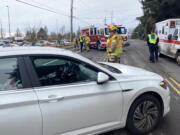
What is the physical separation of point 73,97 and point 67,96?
0.09 meters

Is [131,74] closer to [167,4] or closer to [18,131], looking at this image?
[18,131]

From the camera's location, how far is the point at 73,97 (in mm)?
2486

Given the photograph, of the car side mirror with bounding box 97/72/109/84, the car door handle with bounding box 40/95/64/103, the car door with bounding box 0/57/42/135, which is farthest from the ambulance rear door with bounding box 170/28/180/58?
the car door with bounding box 0/57/42/135

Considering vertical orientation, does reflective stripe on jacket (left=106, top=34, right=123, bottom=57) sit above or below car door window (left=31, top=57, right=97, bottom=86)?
above

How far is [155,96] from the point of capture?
3.22m

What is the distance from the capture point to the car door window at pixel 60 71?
2467 millimetres

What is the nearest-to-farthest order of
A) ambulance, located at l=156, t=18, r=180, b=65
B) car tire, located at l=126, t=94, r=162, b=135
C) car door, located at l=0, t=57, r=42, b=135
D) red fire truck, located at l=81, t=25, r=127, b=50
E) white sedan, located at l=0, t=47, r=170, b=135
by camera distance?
car door, located at l=0, t=57, r=42, b=135 → white sedan, located at l=0, t=47, r=170, b=135 → car tire, located at l=126, t=94, r=162, b=135 → ambulance, located at l=156, t=18, r=180, b=65 → red fire truck, located at l=81, t=25, r=127, b=50

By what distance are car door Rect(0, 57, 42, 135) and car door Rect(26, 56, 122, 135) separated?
114mm

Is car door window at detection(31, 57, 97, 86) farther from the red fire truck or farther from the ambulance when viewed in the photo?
the red fire truck

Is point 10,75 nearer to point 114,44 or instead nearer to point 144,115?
point 144,115

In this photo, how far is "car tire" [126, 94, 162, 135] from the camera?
9.86 feet

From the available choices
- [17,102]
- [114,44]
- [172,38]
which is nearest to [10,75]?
[17,102]

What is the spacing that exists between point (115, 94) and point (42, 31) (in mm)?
79686

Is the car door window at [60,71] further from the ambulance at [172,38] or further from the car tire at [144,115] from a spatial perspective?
the ambulance at [172,38]
